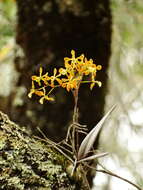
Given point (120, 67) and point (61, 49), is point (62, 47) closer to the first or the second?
point (61, 49)

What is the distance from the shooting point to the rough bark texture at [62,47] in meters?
2.44

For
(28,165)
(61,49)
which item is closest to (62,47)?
(61,49)

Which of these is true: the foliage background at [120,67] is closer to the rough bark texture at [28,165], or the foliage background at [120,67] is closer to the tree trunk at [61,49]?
the tree trunk at [61,49]

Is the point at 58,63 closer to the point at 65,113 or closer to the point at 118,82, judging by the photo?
the point at 65,113

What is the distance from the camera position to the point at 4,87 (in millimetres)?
3100

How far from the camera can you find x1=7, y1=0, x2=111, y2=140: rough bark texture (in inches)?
95.9

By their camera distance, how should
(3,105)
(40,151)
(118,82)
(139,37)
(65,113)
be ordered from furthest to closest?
(118,82) < (139,37) < (3,105) < (65,113) < (40,151)

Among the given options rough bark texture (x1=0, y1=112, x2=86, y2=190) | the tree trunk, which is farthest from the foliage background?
rough bark texture (x1=0, y1=112, x2=86, y2=190)

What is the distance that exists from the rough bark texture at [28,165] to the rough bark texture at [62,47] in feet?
4.26

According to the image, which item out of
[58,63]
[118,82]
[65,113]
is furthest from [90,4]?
[118,82]

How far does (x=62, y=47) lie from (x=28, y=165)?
1617mm

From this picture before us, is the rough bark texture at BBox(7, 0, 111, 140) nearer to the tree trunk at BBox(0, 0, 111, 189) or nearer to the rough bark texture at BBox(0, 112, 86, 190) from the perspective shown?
the tree trunk at BBox(0, 0, 111, 189)

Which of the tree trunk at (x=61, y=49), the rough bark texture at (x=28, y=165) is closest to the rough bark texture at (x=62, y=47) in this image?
the tree trunk at (x=61, y=49)

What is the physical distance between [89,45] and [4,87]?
0.96 m
